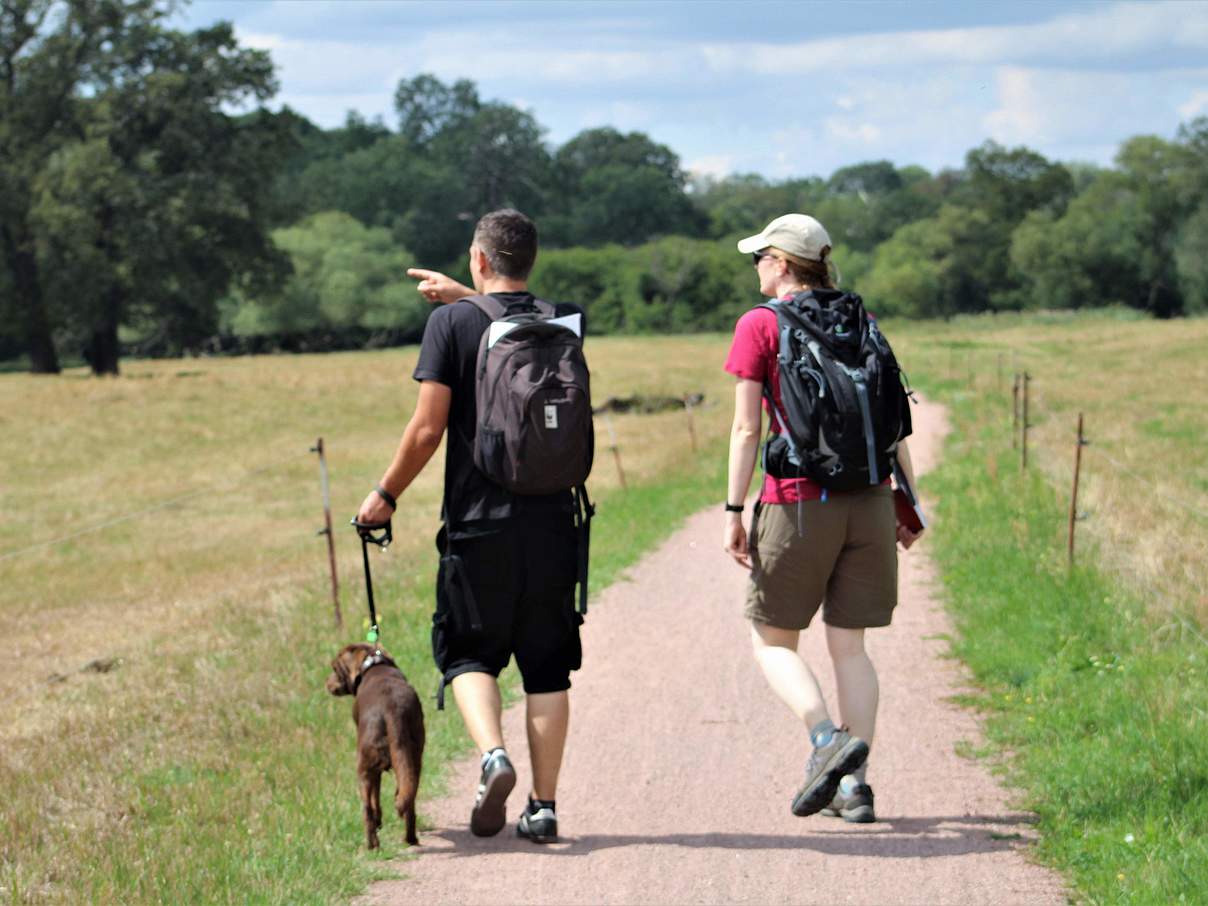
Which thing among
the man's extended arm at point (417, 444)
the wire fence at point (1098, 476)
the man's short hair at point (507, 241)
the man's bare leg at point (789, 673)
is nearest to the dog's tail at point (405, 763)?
the man's extended arm at point (417, 444)

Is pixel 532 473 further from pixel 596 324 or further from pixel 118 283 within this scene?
pixel 596 324

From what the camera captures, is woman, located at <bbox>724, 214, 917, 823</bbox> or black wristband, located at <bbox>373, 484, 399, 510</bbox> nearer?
black wristband, located at <bbox>373, 484, 399, 510</bbox>

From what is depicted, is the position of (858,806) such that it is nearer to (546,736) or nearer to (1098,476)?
(546,736)

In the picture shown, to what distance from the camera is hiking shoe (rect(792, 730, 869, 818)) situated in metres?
4.93

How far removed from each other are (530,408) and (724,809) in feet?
5.95

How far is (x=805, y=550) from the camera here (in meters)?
5.20

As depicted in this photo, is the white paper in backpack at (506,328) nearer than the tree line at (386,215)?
Yes

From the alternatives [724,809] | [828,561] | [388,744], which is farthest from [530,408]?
[724,809]

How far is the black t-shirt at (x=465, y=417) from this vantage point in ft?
16.1

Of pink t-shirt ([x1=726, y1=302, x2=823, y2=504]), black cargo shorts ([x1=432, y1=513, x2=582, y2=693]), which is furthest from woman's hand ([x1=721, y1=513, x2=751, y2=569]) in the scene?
black cargo shorts ([x1=432, y1=513, x2=582, y2=693])

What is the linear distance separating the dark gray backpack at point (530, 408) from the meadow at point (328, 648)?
4.62 ft

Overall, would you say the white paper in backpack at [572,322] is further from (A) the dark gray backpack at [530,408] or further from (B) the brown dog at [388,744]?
(B) the brown dog at [388,744]

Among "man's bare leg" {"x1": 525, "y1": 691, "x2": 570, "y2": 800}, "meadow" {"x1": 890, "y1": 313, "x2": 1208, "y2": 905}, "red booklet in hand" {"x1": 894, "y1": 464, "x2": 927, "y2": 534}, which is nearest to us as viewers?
"meadow" {"x1": 890, "y1": 313, "x2": 1208, "y2": 905}

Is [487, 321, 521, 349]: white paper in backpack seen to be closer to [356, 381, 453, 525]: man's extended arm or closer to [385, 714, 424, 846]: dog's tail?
[356, 381, 453, 525]: man's extended arm
